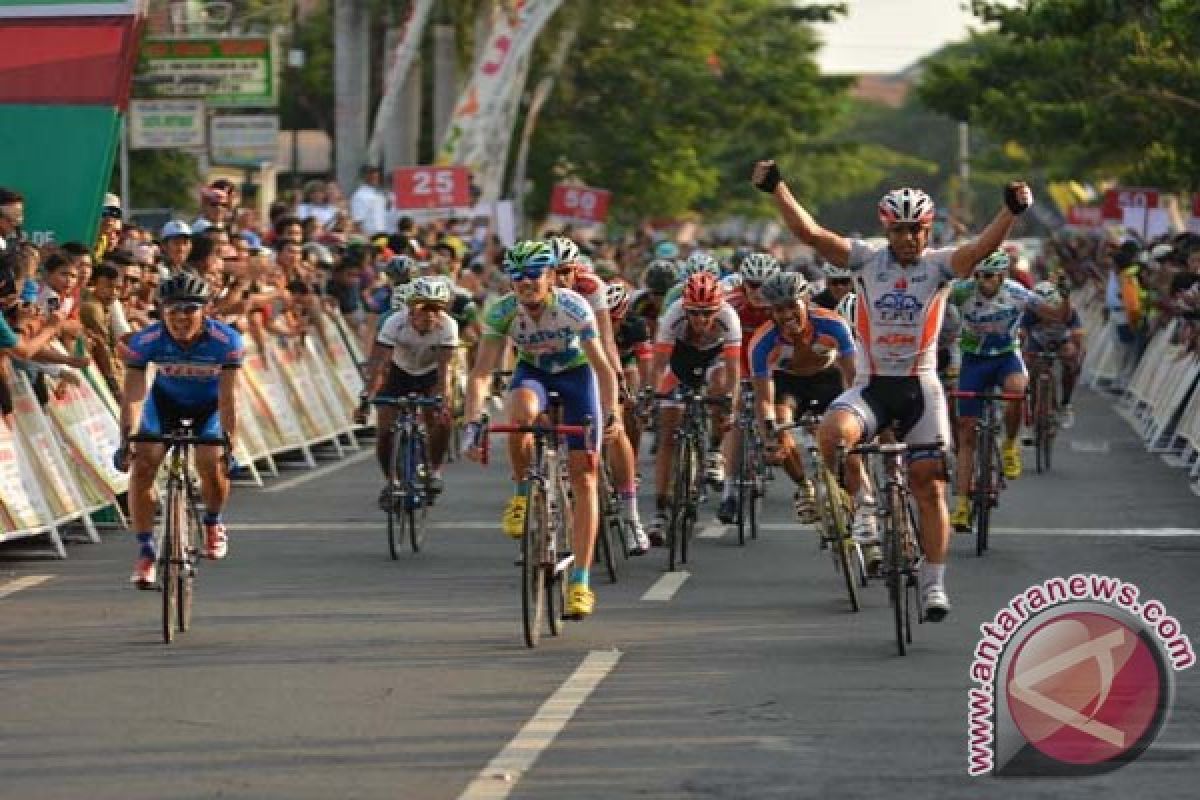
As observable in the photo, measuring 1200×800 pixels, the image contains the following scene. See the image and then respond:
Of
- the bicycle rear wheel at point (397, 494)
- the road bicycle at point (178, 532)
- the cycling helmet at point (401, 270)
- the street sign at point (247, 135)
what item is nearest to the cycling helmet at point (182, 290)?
the road bicycle at point (178, 532)

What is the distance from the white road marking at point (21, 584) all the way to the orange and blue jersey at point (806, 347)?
13.4ft

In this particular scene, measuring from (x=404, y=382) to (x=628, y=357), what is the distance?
2.07 meters

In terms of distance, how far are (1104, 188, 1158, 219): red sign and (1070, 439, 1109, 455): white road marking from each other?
23802 mm

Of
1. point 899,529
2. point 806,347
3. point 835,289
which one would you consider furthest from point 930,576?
point 835,289

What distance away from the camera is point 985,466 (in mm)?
18578

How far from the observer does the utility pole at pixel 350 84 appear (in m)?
42.2

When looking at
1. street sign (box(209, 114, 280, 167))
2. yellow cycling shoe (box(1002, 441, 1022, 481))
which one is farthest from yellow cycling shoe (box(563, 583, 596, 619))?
street sign (box(209, 114, 280, 167))

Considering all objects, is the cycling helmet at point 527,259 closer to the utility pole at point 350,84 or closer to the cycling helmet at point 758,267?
the cycling helmet at point 758,267

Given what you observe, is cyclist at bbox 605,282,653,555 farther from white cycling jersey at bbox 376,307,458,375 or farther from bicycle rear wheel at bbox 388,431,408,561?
bicycle rear wheel at bbox 388,431,408,561

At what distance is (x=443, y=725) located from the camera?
1116 centimetres

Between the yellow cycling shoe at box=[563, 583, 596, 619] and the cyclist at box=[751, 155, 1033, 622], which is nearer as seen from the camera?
the cyclist at box=[751, 155, 1033, 622]

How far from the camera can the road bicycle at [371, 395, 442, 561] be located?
59.9ft

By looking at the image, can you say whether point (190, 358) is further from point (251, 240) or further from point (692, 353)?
point (251, 240)

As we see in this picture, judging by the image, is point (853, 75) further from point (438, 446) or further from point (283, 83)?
point (438, 446)
